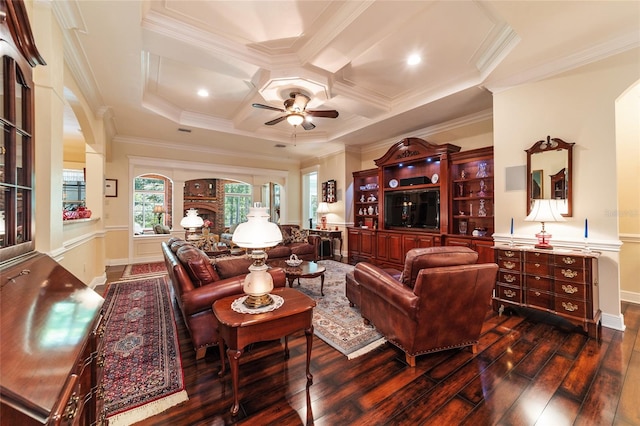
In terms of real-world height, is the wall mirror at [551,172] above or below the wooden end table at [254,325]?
above

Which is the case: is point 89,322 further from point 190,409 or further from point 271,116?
point 271,116

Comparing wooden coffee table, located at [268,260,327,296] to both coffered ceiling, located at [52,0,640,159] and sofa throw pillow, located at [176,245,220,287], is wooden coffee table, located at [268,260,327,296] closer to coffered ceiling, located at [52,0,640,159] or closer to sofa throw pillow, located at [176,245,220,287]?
sofa throw pillow, located at [176,245,220,287]

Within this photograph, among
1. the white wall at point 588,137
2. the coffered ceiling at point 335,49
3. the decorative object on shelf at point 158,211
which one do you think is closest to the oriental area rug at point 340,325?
the white wall at point 588,137

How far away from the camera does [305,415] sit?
1.66 metres

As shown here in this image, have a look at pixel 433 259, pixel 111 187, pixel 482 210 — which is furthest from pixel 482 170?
pixel 111 187

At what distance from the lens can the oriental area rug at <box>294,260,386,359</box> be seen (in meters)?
2.48

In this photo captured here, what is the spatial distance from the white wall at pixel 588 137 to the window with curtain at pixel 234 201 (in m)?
8.87

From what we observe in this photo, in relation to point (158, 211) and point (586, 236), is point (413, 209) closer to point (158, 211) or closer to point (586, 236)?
point (586, 236)

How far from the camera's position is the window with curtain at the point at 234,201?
406 inches

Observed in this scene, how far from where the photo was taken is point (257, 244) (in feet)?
5.81

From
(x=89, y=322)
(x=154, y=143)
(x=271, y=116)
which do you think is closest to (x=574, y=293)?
(x=89, y=322)

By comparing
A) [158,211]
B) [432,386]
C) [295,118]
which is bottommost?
[432,386]

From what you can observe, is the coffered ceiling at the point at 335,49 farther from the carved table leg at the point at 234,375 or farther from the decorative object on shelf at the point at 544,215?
the carved table leg at the point at 234,375

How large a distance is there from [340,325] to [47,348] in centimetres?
250
